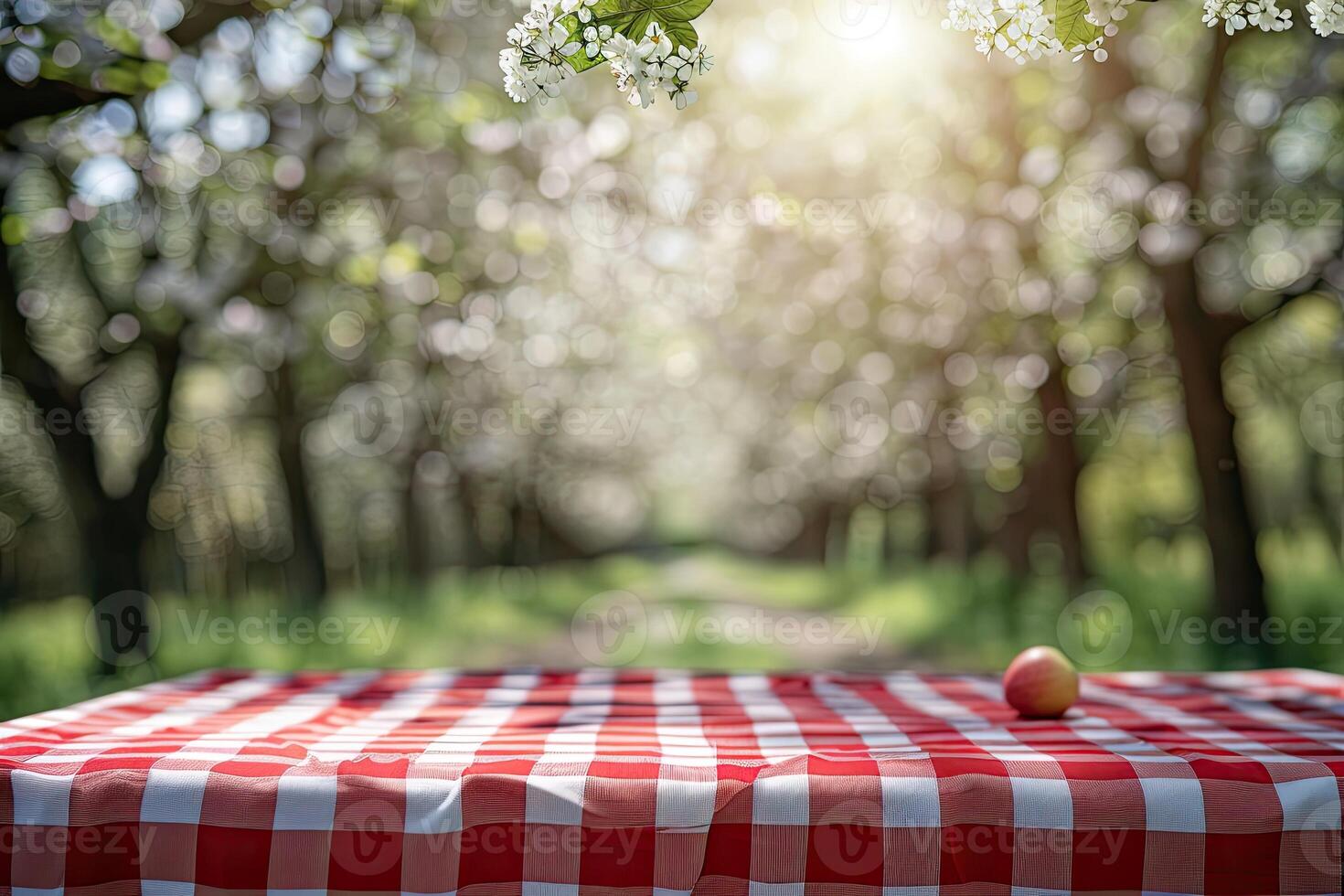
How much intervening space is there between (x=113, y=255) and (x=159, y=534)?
4.43 m

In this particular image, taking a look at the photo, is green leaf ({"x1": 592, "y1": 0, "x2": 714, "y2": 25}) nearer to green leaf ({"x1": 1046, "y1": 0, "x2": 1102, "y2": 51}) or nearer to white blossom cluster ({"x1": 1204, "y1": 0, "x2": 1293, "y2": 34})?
green leaf ({"x1": 1046, "y1": 0, "x2": 1102, "y2": 51})

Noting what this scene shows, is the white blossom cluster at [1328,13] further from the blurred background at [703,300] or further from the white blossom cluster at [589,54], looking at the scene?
the blurred background at [703,300]

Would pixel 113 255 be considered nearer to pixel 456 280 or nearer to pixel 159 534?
pixel 456 280

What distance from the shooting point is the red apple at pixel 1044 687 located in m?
2.46

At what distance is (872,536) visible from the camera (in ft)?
61.6

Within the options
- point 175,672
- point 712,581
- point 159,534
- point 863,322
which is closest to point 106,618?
point 175,672

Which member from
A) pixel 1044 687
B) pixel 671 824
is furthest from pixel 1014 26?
pixel 671 824

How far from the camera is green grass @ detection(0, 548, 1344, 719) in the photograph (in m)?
6.57

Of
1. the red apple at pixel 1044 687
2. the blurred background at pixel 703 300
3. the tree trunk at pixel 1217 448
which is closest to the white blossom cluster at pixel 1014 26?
the red apple at pixel 1044 687

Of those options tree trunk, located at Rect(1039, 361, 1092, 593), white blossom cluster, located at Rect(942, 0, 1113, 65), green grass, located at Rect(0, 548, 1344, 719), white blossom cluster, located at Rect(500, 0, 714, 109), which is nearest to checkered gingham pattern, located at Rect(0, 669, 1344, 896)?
white blossom cluster, located at Rect(500, 0, 714, 109)

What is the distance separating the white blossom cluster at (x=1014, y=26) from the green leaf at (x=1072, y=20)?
0.05ft

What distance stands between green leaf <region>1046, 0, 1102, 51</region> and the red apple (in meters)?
1.39

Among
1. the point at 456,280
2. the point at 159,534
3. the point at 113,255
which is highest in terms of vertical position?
the point at 113,255

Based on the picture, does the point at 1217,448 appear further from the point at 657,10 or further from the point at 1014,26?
the point at 657,10
